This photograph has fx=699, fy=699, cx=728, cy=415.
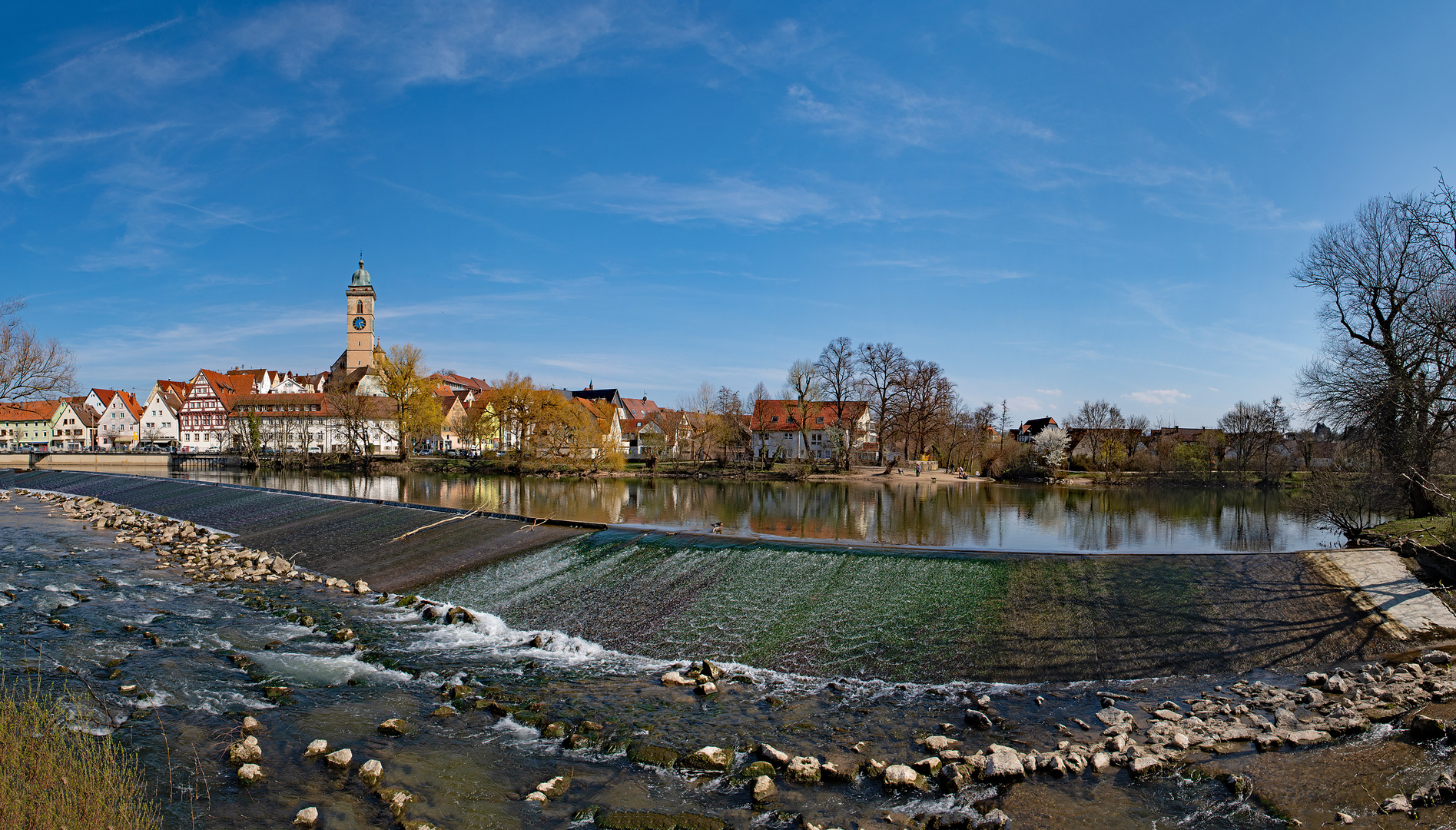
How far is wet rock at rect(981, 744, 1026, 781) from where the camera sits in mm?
7008

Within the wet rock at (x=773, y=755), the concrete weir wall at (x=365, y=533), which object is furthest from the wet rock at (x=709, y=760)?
the concrete weir wall at (x=365, y=533)

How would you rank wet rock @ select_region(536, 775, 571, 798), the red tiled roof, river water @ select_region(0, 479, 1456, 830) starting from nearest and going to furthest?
river water @ select_region(0, 479, 1456, 830) < wet rock @ select_region(536, 775, 571, 798) < the red tiled roof

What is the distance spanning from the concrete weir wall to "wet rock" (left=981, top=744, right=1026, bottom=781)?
12.7 metres

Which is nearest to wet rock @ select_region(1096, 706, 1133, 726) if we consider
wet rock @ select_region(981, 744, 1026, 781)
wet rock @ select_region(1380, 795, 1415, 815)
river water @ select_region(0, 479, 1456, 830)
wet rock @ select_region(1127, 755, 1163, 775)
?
river water @ select_region(0, 479, 1456, 830)

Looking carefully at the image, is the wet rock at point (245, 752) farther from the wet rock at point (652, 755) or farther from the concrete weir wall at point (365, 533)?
the concrete weir wall at point (365, 533)

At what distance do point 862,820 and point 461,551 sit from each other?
543 inches

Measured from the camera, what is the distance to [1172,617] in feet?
37.0

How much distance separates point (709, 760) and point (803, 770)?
991 mm

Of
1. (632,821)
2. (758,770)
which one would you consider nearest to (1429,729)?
(758,770)

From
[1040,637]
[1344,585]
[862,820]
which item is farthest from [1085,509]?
[862,820]

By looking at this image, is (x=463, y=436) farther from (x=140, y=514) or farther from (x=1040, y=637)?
(x=1040, y=637)

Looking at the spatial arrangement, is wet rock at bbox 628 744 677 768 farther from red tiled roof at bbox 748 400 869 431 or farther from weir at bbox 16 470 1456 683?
red tiled roof at bbox 748 400 869 431

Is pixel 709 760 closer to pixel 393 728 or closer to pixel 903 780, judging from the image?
pixel 903 780

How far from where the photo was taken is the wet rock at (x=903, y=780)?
689cm
